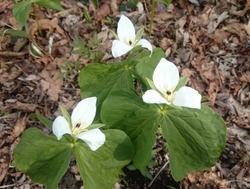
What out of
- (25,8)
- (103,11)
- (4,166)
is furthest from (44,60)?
(4,166)

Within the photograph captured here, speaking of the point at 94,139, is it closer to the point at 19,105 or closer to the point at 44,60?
the point at 19,105

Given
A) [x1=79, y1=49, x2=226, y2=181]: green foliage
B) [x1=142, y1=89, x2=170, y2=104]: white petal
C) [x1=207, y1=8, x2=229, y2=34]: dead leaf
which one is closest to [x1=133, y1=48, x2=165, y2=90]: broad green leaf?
[x1=79, y1=49, x2=226, y2=181]: green foliage

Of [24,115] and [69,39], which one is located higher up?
[69,39]

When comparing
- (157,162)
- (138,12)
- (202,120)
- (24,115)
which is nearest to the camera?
(202,120)

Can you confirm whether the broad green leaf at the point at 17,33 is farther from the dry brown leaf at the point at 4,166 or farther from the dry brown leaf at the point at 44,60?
the dry brown leaf at the point at 4,166

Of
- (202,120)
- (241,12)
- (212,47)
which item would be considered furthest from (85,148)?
(241,12)

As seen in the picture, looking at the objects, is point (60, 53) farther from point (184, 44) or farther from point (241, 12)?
point (241, 12)
